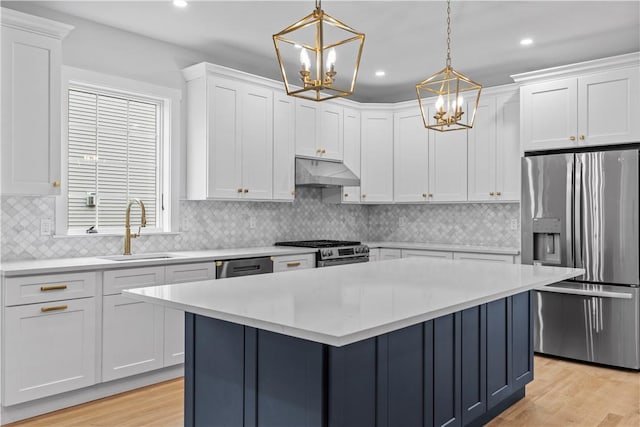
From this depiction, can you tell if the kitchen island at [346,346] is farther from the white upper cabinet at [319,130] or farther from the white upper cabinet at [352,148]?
the white upper cabinet at [352,148]

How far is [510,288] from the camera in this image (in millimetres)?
2469

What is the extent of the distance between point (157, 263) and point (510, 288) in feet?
8.06

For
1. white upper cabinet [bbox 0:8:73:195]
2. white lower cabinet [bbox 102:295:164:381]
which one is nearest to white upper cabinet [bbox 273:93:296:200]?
white lower cabinet [bbox 102:295:164:381]

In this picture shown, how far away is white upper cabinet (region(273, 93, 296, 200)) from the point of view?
4969 mm

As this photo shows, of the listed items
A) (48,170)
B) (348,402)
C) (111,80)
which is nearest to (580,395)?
(348,402)

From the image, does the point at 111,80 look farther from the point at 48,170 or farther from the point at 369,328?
the point at 369,328

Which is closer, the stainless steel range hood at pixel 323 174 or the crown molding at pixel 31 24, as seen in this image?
the crown molding at pixel 31 24

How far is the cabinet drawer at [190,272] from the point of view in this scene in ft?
12.5

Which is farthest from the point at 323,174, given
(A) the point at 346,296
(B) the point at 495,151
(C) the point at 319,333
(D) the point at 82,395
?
(C) the point at 319,333

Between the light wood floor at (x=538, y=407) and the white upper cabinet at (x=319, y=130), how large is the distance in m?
2.61

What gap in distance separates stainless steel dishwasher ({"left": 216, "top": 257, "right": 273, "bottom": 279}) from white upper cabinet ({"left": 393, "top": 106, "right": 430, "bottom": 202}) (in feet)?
7.06

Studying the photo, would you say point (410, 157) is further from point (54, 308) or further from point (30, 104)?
point (54, 308)

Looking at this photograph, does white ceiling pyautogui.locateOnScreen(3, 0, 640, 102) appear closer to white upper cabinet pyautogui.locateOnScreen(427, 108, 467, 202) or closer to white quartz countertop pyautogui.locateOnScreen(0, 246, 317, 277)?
white upper cabinet pyautogui.locateOnScreen(427, 108, 467, 202)

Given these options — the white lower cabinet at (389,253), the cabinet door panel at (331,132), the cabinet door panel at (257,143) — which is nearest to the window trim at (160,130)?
the cabinet door panel at (257,143)
